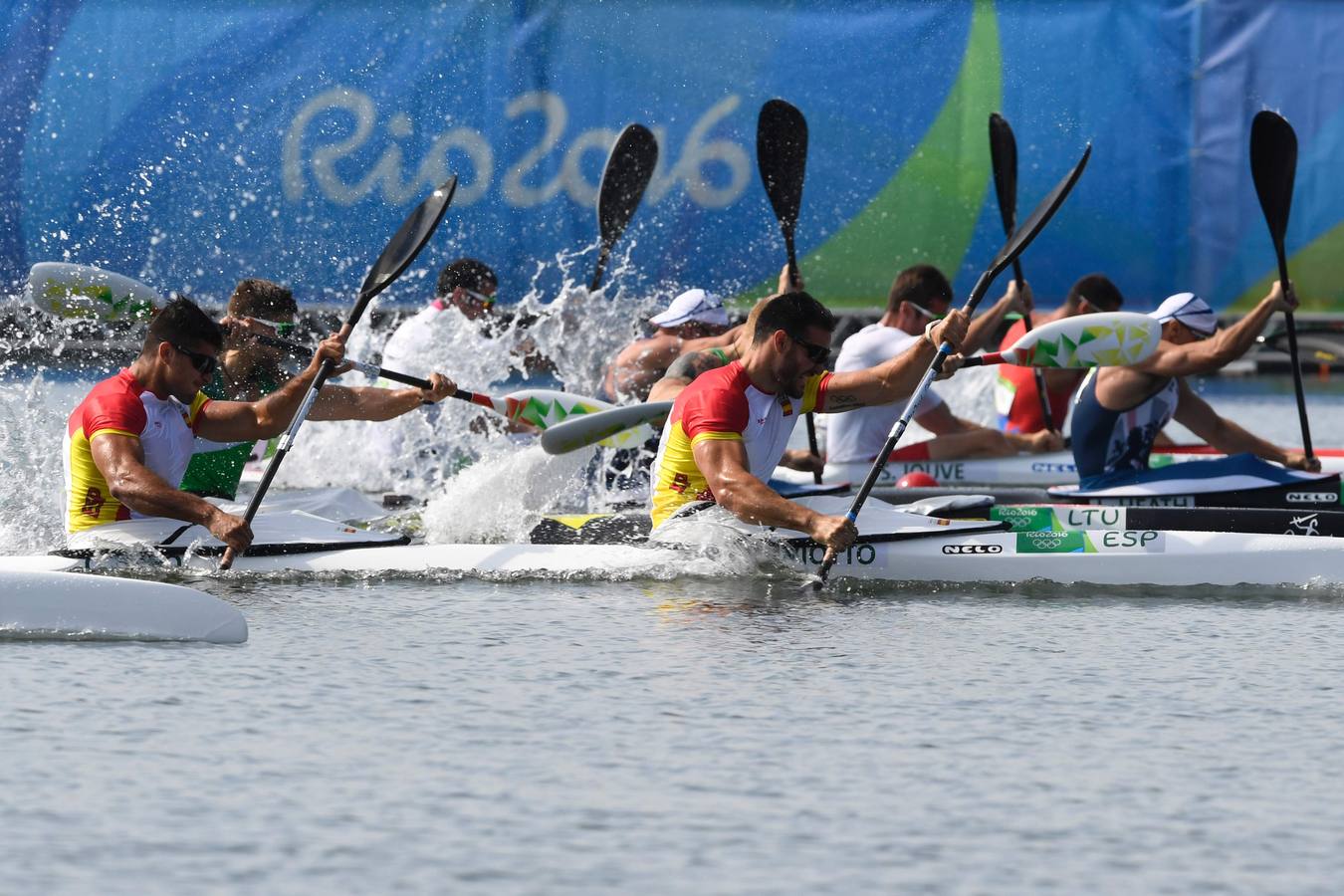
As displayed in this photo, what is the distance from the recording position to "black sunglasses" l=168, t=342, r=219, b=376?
7.43m

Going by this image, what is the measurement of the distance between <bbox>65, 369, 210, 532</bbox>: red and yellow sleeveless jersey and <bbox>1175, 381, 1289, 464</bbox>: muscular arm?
4.86 metres

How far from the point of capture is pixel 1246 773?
480 centimetres

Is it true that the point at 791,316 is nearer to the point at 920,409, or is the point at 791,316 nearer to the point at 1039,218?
the point at 1039,218

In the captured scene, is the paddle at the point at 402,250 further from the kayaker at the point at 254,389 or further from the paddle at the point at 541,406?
the paddle at the point at 541,406

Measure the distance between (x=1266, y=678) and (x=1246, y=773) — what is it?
1.20 metres

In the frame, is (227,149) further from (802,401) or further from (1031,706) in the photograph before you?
(1031,706)

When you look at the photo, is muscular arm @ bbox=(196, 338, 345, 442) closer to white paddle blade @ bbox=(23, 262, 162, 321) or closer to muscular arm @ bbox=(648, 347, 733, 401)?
muscular arm @ bbox=(648, 347, 733, 401)

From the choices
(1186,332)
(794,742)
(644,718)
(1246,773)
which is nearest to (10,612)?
(644,718)

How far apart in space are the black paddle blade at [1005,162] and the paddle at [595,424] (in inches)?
150

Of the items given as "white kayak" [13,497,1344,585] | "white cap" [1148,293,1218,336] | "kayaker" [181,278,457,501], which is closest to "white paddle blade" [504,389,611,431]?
"kayaker" [181,278,457,501]

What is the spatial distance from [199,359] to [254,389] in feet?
3.39

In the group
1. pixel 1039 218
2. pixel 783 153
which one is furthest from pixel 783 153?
pixel 1039 218

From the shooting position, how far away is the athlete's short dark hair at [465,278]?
39.1ft

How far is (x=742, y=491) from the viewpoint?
723 centimetres
